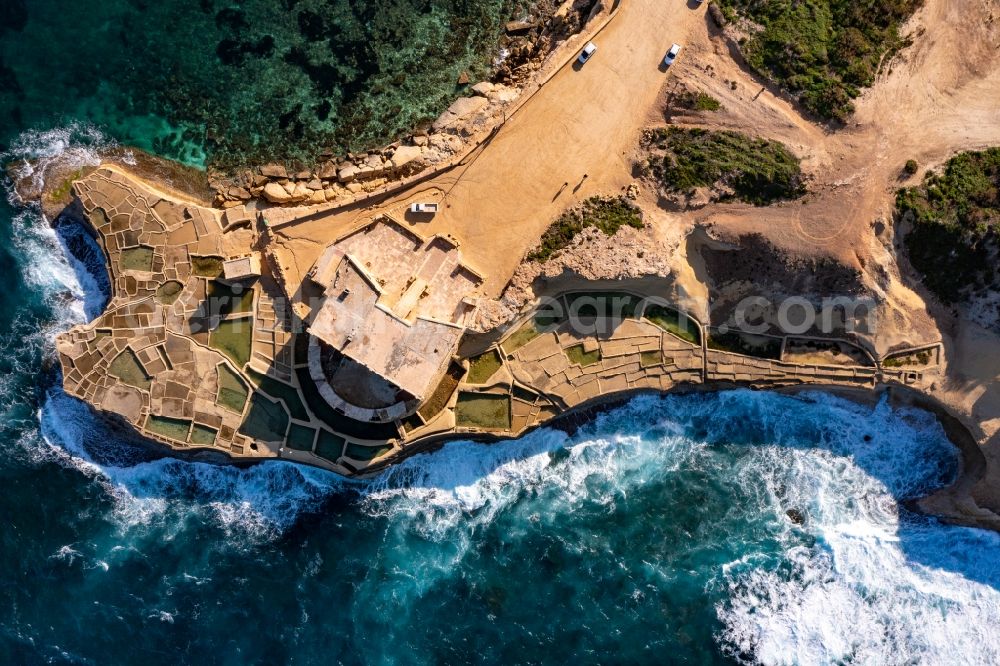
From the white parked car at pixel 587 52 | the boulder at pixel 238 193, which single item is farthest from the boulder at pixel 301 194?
the white parked car at pixel 587 52

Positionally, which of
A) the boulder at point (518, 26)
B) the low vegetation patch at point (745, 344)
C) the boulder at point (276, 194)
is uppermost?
the boulder at point (518, 26)

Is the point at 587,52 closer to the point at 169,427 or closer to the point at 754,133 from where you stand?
the point at 754,133

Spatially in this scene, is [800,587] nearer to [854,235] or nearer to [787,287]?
[787,287]

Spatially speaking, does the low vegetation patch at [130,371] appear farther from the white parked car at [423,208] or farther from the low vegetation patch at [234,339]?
the white parked car at [423,208]

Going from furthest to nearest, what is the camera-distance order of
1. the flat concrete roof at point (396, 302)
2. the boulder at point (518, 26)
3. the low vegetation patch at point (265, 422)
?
the boulder at point (518, 26) < the low vegetation patch at point (265, 422) < the flat concrete roof at point (396, 302)

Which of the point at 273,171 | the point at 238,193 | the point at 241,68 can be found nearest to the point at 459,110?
the point at 273,171

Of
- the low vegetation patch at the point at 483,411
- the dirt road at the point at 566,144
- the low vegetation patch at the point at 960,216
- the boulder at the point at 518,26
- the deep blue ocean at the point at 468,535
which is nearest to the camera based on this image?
the low vegetation patch at the point at 960,216

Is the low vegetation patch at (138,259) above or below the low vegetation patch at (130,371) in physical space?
above
